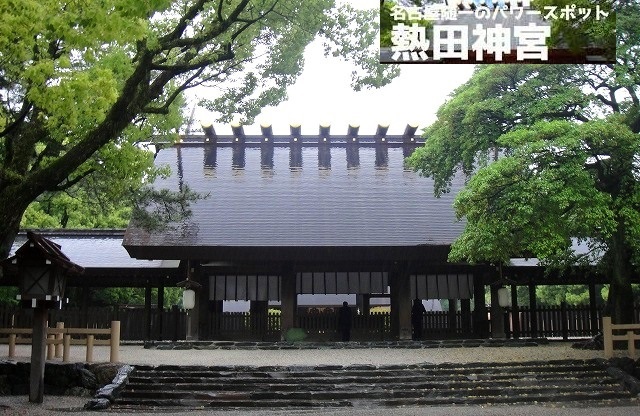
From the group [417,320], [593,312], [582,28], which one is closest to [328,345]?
[417,320]

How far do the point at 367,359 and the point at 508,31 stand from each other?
7.65 meters

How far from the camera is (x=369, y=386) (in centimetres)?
1267

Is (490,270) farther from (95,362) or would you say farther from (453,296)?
(95,362)

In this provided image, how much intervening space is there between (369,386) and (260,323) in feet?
26.6

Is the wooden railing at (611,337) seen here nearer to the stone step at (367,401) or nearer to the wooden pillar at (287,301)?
the stone step at (367,401)

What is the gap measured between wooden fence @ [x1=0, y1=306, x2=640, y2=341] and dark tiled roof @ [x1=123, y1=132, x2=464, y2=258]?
268cm

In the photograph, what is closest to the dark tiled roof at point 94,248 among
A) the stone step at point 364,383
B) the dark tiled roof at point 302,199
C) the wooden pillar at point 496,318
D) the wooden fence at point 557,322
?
the dark tiled roof at point 302,199

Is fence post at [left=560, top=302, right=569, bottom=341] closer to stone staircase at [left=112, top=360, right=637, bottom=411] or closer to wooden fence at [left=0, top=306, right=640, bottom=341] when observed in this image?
wooden fence at [left=0, top=306, right=640, bottom=341]

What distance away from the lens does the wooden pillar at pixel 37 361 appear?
1163 centimetres

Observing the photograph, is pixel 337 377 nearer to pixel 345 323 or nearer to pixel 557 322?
pixel 345 323

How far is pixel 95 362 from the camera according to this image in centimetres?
1389

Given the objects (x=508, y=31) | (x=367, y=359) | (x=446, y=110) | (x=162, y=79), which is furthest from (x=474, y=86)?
(x=162, y=79)

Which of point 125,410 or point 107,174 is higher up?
point 107,174

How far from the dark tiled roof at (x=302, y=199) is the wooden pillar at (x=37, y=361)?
6372mm
